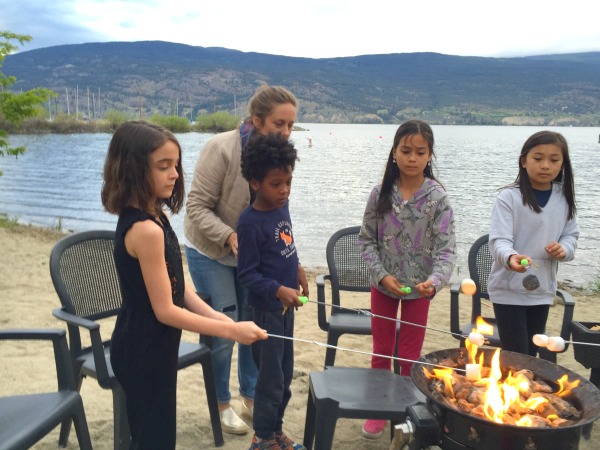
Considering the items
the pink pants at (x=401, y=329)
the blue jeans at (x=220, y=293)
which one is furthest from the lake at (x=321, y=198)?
the blue jeans at (x=220, y=293)

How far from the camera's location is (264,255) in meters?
2.88

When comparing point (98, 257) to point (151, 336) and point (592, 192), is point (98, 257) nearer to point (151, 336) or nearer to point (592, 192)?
point (151, 336)

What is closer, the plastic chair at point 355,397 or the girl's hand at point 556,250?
the plastic chair at point 355,397

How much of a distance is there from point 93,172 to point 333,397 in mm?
30025

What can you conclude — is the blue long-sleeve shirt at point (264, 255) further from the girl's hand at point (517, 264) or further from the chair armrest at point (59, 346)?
the girl's hand at point (517, 264)

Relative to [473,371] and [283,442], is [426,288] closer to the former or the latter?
[473,371]

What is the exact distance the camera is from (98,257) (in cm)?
356

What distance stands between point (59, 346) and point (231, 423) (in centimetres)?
126

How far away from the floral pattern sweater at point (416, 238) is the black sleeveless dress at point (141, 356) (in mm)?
1468

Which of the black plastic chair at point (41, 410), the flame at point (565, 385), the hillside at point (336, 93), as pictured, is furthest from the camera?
the hillside at point (336, 93)

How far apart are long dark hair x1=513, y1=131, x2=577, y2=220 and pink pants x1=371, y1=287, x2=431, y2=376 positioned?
0.88m

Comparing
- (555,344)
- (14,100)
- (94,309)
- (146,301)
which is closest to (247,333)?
(146,301)

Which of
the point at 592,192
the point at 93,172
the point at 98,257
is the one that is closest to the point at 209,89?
the point at 93,172

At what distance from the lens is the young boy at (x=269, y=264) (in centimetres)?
277
